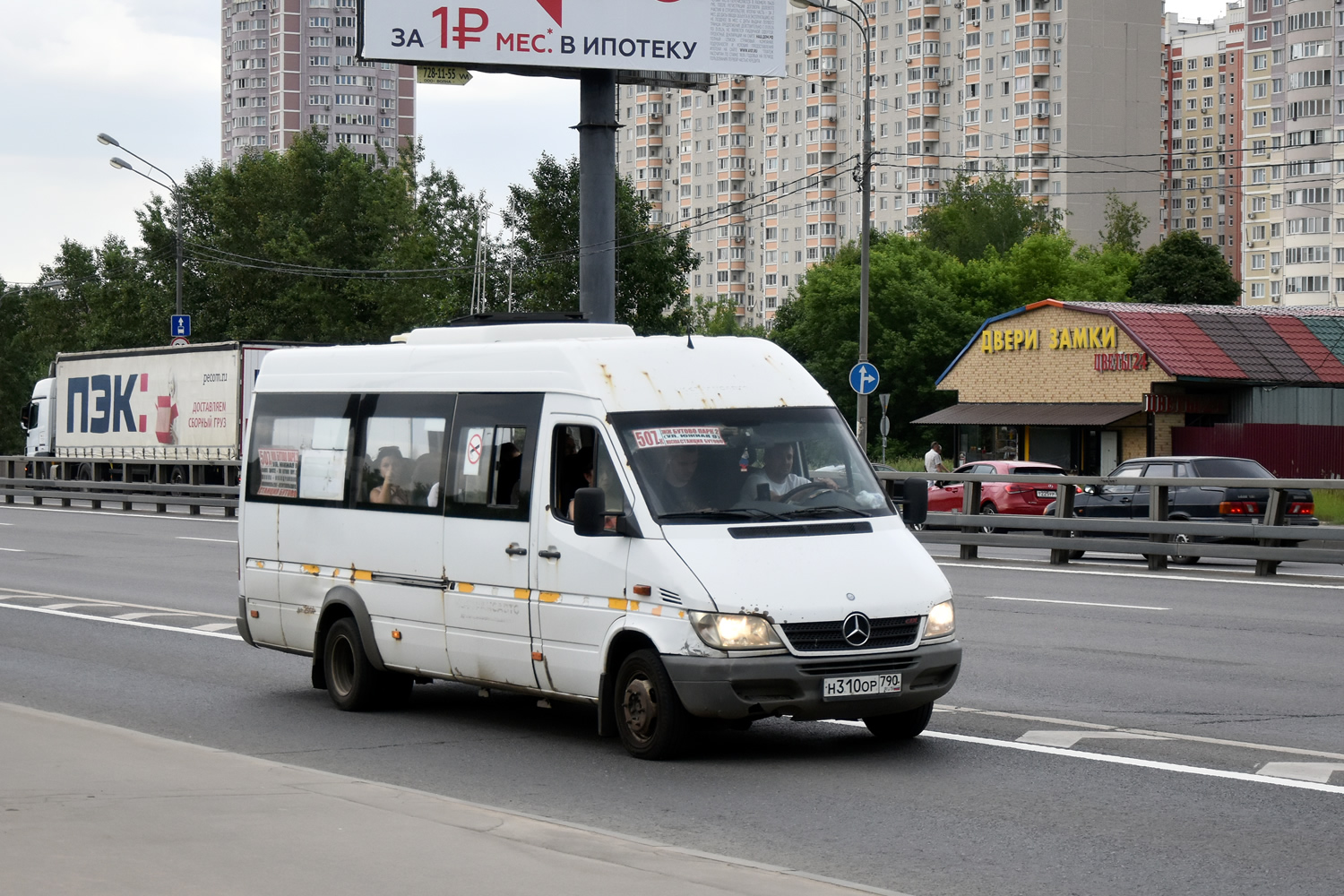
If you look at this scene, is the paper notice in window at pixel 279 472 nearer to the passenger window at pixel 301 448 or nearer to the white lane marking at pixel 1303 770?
the passenger window at pixel 301 448

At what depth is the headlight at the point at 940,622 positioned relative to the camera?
9086mm

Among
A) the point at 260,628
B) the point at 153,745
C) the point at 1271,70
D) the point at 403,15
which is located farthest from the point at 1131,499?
the point at 1271,70

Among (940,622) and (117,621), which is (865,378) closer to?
(117,621)

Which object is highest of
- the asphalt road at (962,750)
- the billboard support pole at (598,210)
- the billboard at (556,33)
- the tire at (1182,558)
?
the billboard at (556,33)

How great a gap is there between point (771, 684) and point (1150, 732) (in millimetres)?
2536

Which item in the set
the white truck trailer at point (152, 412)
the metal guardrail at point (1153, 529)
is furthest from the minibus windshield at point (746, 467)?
the white truck trailer at point (152, 412)

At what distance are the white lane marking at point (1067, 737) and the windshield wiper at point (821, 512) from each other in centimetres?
151

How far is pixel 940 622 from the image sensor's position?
30.1 ft

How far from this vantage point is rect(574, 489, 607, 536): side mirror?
30.3 feet

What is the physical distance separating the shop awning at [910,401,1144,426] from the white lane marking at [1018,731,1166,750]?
39141 millimetres

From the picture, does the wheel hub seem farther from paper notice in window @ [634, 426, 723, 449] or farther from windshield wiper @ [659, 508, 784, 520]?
paper notice in window @ [634, 426, 723, 449]

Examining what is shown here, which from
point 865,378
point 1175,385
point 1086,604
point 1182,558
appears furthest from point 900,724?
point 1175,385

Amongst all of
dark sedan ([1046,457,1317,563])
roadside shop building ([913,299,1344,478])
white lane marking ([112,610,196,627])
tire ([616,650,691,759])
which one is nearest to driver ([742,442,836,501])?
tire ([616,650,691,759])

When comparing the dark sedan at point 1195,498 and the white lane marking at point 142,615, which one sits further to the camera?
the dark sedan at point 1195,498
